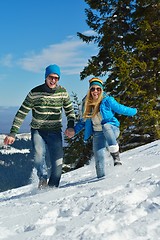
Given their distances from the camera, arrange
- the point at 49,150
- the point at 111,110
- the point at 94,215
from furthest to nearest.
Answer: the point at 49,150
the point at 111,110
the point at 94,215

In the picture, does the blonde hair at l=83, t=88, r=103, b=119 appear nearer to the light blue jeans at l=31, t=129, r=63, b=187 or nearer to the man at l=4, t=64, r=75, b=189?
the man at l=4, t=64, r=75, b=189

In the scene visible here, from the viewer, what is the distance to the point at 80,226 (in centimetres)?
295

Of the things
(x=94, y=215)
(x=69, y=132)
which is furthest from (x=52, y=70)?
(x=94, y=215)

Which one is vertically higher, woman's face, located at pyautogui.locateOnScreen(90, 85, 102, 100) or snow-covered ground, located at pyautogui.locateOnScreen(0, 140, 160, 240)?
woman's face, located at pyautogui.locateOnScreen(90, 85, 102, 100)

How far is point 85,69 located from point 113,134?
1150 centimetres

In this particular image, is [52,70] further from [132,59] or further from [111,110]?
[132,59]

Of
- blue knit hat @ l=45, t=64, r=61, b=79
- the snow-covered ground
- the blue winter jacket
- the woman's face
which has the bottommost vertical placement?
the snow-covered ground

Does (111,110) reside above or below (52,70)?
below

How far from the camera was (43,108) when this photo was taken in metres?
5.84

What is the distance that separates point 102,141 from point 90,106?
0.65m

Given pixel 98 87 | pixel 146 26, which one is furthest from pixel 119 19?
pixel 98 87

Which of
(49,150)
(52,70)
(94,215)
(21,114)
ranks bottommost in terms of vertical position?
(94,215)

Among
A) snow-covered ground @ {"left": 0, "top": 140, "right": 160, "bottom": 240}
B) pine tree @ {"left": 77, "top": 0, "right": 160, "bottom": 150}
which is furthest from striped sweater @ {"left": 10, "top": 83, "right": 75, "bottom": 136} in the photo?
pine tree @ {"left": 77, "top": 0, "right": 160, "bottom": 150}

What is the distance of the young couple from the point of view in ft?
18.7
